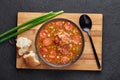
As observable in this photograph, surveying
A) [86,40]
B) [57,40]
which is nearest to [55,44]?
[57,40]

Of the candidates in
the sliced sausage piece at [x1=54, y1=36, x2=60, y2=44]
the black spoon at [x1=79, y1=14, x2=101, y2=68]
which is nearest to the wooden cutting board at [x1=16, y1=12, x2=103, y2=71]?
the black spoon at [x1=79, y1=14, x2=101, y2=68]

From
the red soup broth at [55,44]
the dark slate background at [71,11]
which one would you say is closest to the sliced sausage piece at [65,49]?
the red soup broth at [55,44]

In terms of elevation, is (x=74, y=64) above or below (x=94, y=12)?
below

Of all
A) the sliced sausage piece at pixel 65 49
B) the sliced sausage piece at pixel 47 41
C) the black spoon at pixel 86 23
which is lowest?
the sliced sausage piece at pixel 65 49

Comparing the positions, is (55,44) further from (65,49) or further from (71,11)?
(71,11)

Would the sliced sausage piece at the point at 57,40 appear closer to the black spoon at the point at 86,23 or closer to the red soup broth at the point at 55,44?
the red soup broth at the point at 55,44

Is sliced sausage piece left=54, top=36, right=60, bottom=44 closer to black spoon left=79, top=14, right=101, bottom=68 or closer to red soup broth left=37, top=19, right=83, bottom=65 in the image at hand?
red soup broth left=37, top=19, right=83, bottom=65

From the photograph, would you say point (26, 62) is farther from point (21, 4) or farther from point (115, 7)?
point (115, 7)

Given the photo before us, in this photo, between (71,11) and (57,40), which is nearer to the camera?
(57,40)

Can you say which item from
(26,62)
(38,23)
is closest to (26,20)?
(38,23)
